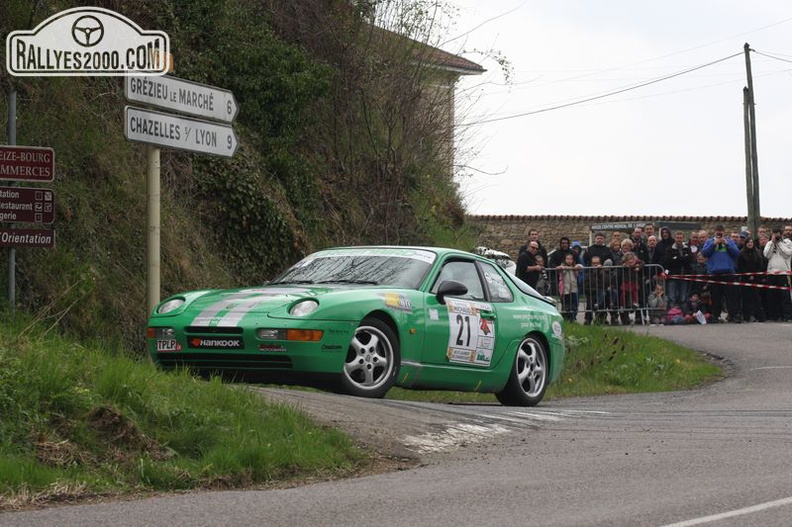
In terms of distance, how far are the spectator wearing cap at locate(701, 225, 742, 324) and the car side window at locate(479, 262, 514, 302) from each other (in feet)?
48.1

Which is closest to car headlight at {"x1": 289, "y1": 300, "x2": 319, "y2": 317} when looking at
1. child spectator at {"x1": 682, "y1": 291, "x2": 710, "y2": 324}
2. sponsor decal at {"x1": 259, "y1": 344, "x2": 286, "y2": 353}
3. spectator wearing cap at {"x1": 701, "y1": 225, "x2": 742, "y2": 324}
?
sponsor decal at {"x1": 259, "y1": 344, "x2": 286, "y2": 353}

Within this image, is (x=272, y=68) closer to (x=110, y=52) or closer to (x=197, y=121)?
(x=110, y=52)

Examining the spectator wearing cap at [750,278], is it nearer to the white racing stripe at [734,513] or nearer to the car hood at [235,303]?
the car hood at [235,303]

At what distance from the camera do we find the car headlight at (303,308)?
463 inches

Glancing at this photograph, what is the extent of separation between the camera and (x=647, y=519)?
6895mm

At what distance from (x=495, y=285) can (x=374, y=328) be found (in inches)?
96.1

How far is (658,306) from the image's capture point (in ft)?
92.3

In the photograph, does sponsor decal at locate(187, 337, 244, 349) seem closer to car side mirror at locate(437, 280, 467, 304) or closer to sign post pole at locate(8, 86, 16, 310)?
car side mirror at locate(437, 280, 467, 304)

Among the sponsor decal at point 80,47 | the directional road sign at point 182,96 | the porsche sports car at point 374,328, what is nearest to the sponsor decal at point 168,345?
the porsche sports car at point 374,328

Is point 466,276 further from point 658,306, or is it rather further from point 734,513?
point 658,306

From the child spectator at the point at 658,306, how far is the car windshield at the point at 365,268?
1516cm

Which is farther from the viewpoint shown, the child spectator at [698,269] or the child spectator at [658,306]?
the child spectator at [698,269]

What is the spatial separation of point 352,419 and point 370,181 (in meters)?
15.3

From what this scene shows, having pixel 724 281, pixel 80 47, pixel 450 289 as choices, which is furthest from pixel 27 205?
A: pixel 724 281
